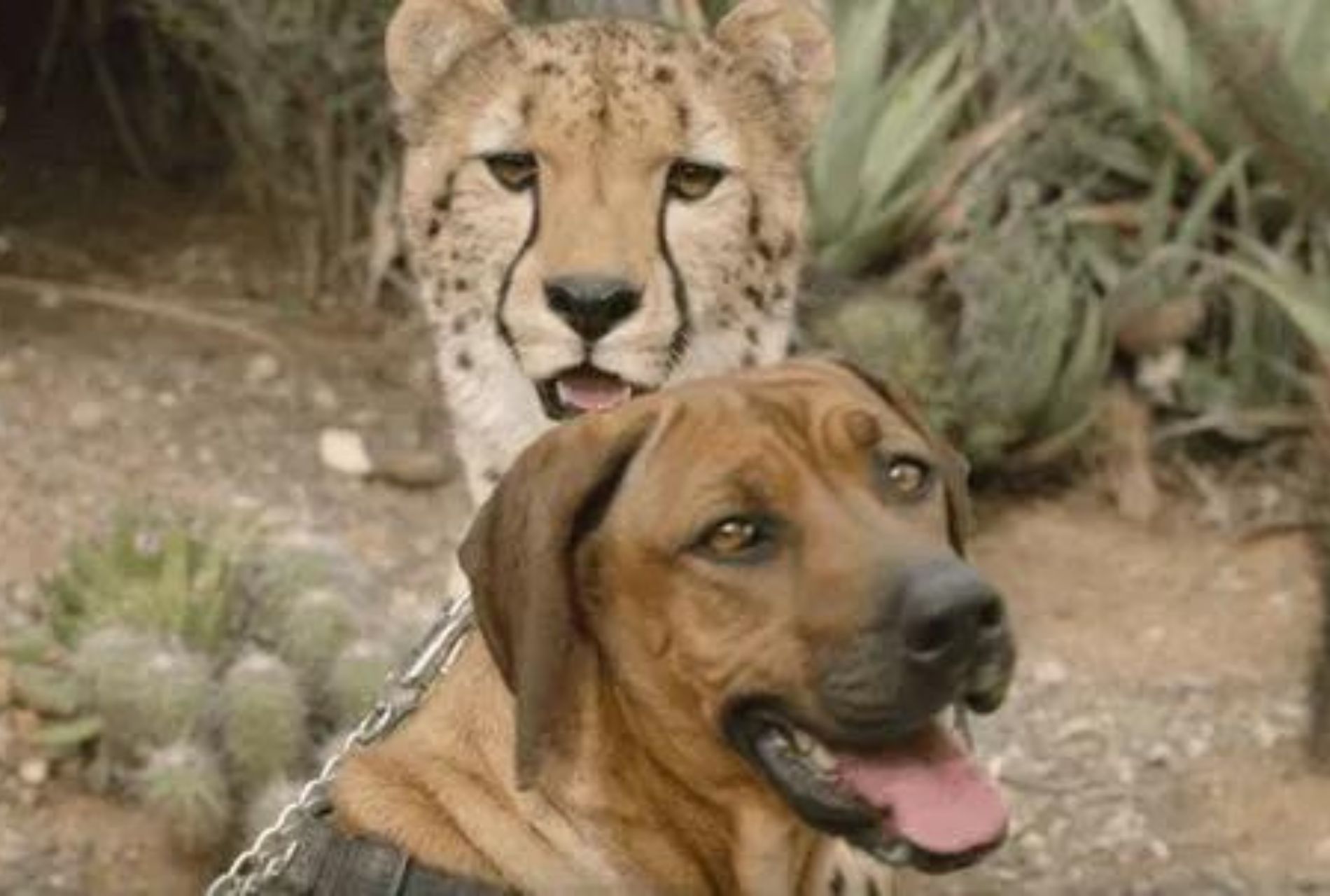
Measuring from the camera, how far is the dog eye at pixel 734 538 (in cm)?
479

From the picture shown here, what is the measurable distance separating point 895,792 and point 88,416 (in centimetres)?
457

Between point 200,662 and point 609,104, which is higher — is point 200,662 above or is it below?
below

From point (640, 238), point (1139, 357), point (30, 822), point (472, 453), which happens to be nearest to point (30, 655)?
point (30, 822)

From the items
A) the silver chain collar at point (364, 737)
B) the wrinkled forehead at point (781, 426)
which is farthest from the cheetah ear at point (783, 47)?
the wrinkled forehead at point (781, 426)

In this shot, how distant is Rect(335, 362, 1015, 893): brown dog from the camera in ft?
15.4

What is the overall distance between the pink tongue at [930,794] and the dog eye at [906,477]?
29 centimetres

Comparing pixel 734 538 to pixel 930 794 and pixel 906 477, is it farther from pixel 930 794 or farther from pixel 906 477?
pixel 930 794

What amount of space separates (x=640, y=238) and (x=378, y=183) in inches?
133

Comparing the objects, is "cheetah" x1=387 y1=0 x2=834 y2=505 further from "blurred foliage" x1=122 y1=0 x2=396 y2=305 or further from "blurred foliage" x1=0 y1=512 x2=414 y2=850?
"blurred foliage" x1=122 y1=0 x2=396 y2=305

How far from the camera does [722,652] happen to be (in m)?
4.79

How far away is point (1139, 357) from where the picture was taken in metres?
9.01

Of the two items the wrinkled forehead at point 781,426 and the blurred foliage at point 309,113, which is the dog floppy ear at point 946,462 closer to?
the wrinkled forehead at point 781,426

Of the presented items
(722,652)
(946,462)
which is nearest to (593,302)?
(946,462)

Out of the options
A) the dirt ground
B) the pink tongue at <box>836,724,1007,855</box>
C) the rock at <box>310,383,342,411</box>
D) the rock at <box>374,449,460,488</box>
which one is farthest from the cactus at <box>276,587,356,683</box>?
the pink tongue at <box>836,724,1007,855</box>
